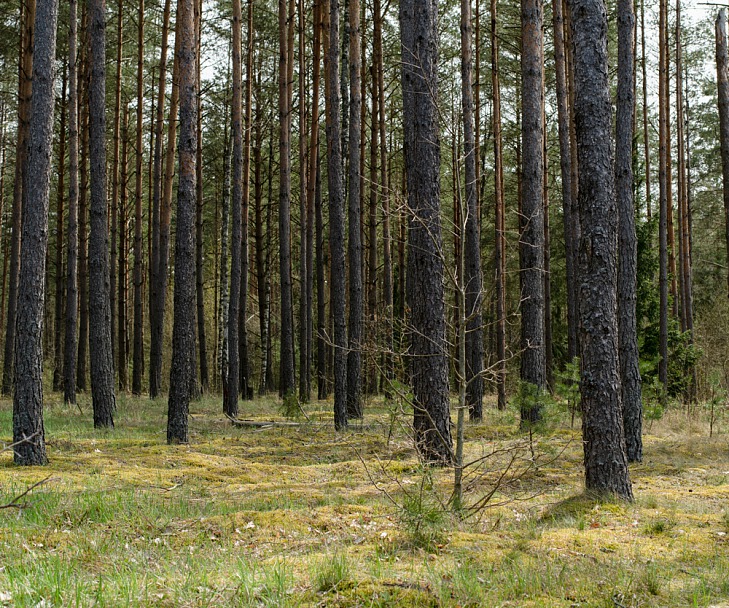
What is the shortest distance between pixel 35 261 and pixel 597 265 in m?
6.12

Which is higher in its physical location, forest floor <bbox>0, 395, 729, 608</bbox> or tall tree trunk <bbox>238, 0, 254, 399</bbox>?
tall tree trunk <bbox>238, 0, 254, 399</bbox>

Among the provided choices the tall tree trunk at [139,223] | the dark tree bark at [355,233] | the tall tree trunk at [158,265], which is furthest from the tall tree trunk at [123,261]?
the dark tree bark at [355,233]

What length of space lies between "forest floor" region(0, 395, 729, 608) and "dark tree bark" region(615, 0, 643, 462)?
735mm

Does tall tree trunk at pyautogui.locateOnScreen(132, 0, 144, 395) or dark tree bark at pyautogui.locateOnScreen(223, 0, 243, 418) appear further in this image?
tall tree trunk at pyautogui.locateOnScreen(132, 0, 144, 395)

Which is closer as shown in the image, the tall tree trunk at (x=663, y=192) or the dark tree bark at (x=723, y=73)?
the dark tree bark at (x=723, y=73)

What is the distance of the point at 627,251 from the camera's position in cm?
865

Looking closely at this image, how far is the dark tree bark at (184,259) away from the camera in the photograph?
9.73m

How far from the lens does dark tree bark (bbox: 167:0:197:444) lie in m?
9.73

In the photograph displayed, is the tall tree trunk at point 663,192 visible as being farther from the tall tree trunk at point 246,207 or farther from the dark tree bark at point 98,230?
→ the dark tree bark at point 98,230

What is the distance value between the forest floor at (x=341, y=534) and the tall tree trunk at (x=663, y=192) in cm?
762

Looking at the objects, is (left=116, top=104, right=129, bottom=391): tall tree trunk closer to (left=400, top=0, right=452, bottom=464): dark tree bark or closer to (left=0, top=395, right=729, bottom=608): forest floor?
(left=0, top=395, right=729, bottom=608): forest floor

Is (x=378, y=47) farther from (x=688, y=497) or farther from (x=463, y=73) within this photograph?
(x=688, y=497)

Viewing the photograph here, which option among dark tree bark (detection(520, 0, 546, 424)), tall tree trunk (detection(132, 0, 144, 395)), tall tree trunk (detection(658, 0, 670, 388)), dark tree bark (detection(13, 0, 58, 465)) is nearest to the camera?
dark tree bark (detection(13, 0, 58, 465))

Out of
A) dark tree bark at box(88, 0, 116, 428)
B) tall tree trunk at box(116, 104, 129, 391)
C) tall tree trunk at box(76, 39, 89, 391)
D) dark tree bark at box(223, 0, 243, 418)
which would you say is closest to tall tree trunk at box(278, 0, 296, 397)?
dark tree bark at box(223, 0, 243, 418)
